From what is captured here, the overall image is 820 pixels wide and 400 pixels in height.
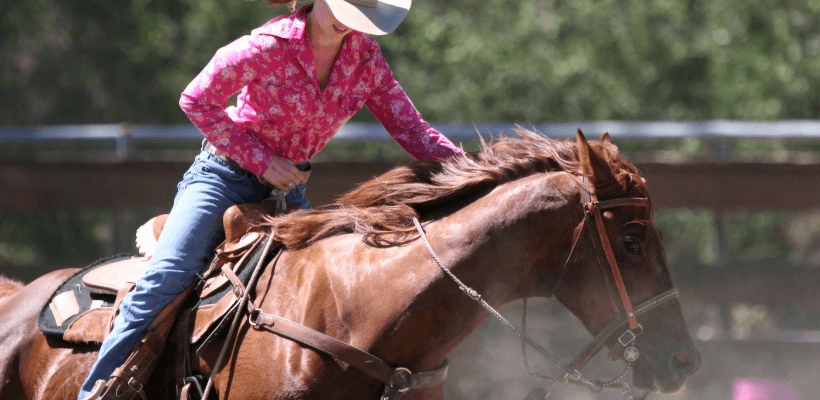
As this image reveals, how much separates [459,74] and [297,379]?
6962 millimetres

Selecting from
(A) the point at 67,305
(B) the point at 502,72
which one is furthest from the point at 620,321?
(B) the point at 502,72

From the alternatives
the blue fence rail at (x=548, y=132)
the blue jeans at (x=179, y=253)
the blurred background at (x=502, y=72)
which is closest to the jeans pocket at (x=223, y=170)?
the blue jeans at (x=179, y=253)

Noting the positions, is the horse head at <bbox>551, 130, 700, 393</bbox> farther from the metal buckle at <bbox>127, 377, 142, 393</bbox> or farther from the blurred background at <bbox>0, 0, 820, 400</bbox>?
the blurred background at <bbox>0, 0, 820, 400</bbox>

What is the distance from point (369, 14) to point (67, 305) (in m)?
1.63

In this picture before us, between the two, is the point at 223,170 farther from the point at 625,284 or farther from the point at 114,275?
the point at 625,284

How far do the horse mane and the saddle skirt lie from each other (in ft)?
0.33

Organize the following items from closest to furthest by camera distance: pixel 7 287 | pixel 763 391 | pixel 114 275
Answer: pixel 114 275
pixel 7 287
pixel 763 391

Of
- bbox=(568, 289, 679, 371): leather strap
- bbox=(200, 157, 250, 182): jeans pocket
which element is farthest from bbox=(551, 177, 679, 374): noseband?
bbox=(200, 157, 250, 182): jeans pocket

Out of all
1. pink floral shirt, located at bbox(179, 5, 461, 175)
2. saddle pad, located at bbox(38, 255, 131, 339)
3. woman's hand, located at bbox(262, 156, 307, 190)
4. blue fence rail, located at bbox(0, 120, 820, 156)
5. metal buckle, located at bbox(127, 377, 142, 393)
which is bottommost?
blue fence rail, located at bbox(0, 120, 820, 156)

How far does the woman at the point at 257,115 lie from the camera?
2.42 meters

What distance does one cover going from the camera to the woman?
7.95 feet

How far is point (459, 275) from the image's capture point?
2.24 metres

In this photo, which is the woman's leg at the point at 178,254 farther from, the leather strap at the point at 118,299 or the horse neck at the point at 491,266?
the horse neck at the point at 491,266

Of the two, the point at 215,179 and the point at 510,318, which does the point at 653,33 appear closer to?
the point at 510,318
